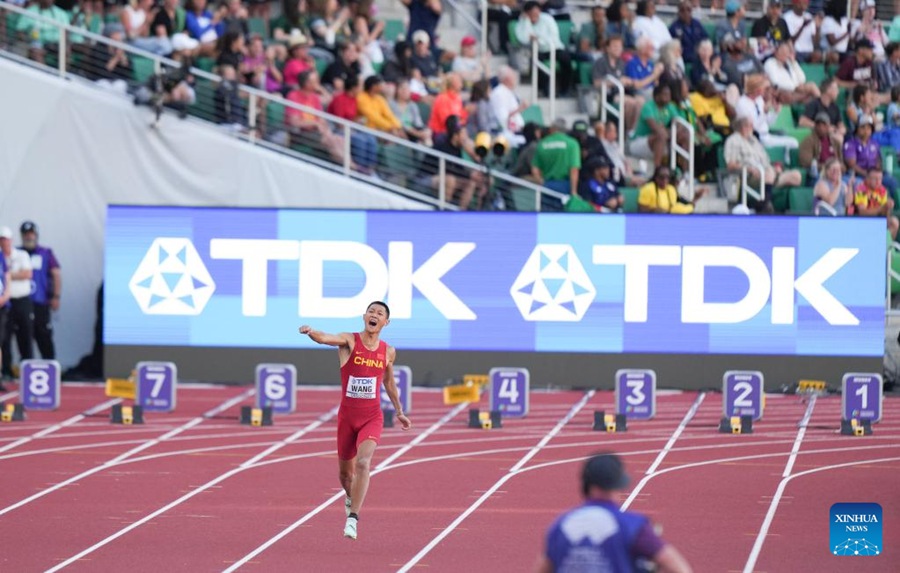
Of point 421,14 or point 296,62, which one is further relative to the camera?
point 421,14

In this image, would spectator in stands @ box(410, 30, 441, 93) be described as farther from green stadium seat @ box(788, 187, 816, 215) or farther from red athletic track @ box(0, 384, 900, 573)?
red athletic track @ box(0, 384, 900, 573)

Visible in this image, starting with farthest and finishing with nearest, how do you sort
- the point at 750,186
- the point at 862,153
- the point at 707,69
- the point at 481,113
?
1. the point at 707,69
2. the point at 862,153
3. the point at 750,186
4. the point at 481,113

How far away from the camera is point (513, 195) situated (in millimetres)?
22703

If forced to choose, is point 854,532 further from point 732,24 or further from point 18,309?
point 732,24

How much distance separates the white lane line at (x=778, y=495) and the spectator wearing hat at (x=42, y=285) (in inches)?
340

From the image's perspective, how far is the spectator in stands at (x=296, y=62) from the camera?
23.8 meters

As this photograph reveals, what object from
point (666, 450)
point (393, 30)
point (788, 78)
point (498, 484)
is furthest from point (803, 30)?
point (498, 484)

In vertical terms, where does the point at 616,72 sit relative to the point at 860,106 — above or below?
above

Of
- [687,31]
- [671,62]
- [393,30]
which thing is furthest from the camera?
[687,31]

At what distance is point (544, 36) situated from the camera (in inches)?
1008

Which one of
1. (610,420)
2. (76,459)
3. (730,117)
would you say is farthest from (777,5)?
(76,459)

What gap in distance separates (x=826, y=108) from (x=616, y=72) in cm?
298

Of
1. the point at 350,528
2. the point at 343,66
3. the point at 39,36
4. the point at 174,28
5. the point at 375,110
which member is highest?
the point at 174,28

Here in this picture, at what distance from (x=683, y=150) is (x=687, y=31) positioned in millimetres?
2753
